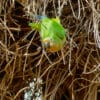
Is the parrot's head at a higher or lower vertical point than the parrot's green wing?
lower

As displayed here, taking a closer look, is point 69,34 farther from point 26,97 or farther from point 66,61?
point 26,97

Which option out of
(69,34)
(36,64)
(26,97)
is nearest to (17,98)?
(26,97)

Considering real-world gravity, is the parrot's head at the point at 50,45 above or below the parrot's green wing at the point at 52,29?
below

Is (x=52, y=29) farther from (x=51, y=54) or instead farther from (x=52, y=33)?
(x=51, y=54)

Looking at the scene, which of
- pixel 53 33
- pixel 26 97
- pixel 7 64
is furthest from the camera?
pixel 26 97

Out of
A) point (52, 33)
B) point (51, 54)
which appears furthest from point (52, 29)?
point (51, 54)
